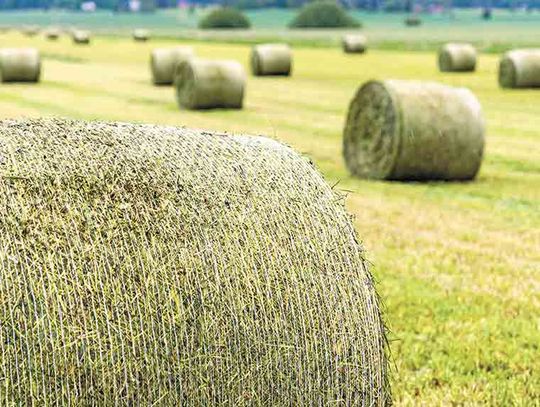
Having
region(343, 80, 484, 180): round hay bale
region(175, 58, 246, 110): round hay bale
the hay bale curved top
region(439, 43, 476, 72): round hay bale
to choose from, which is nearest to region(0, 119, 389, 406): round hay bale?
region(343, 80, 484, 180): round hay bale

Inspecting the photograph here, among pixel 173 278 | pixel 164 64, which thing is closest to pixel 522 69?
pixel 164 64

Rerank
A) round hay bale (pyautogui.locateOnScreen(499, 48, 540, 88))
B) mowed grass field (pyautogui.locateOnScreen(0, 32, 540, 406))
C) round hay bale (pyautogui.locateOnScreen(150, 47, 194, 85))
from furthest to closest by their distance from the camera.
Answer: round hay bale (pyautogui.locateOnScreen(150, 47, 194, 85)), round hay bale (pyautogui.locateOnScreen(499, 48, 540, 88)), mowed grass field (pyautogui.locateOnScreen(0, 32, 540, 406))

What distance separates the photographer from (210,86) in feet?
71.0

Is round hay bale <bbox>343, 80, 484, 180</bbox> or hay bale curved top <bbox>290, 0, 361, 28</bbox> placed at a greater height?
round hay bale <bbox>343, 80, 484, 180</bbox>

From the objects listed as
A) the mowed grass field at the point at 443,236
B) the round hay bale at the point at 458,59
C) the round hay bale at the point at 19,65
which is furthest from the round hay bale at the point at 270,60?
the round hay bale at the point at 19,65

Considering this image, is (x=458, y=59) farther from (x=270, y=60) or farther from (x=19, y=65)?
(x=19, y=65)

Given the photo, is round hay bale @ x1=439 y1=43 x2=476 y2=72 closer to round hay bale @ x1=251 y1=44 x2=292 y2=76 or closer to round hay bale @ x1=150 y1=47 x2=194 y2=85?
round hay bale @ x1=251 y1=44 x2=292 y2=76

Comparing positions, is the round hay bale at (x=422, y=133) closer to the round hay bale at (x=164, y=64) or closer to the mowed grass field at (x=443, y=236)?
the mowed grass field at (x=443, y=236)

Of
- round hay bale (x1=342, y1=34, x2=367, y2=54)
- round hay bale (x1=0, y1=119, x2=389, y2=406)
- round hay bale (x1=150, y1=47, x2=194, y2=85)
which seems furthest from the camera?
round hay bale (x1=342, y1=34, x2=367, y2=54)

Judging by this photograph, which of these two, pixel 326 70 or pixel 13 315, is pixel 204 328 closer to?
pixel 13 315

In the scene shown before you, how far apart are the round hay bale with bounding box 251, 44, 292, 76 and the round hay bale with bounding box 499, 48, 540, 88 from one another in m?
8.16

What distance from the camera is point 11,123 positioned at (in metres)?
4.39

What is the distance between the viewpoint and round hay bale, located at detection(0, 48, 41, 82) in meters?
27.2

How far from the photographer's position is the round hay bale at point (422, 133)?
506 inches
